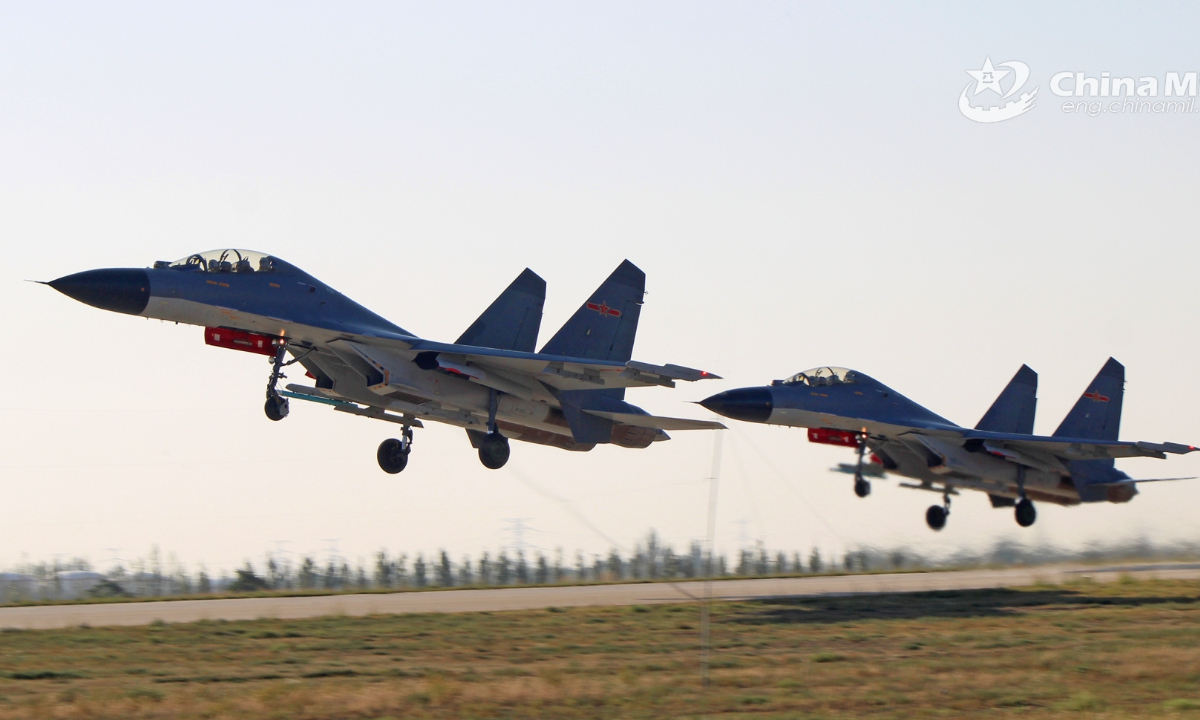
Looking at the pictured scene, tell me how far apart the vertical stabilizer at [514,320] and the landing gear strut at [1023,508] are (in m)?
14.3

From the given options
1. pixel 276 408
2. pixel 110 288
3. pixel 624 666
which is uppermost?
pixel 110 288

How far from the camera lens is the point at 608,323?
2706 cm

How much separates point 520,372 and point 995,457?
15.0 metres

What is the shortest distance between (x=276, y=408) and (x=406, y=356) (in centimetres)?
256

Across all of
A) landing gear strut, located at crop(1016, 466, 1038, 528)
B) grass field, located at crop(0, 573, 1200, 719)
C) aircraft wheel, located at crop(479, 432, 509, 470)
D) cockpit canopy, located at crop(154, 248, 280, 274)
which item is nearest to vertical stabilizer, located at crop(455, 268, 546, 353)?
aircraft wheel, located at crop(479, 432, 509, 470)

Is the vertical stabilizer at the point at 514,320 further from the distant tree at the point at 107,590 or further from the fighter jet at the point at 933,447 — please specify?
the distant tree at the point at 107,590

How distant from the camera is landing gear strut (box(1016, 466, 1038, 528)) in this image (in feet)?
108

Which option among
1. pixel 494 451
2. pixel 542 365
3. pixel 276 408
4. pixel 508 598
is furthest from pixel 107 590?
pixel 542 365

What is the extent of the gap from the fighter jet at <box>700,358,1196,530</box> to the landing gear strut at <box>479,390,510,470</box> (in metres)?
6.51

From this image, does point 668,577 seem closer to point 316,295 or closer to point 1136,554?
point 316,295

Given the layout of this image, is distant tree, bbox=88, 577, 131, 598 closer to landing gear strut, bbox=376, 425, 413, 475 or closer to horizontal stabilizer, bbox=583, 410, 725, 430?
landing gear strut, bbox=376, 425, 413, 475

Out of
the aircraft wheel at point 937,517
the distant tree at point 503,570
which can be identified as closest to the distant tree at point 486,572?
the distant tree at point 503,570

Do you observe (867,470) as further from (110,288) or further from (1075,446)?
(110,288)

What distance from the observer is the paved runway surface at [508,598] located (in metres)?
21.1
